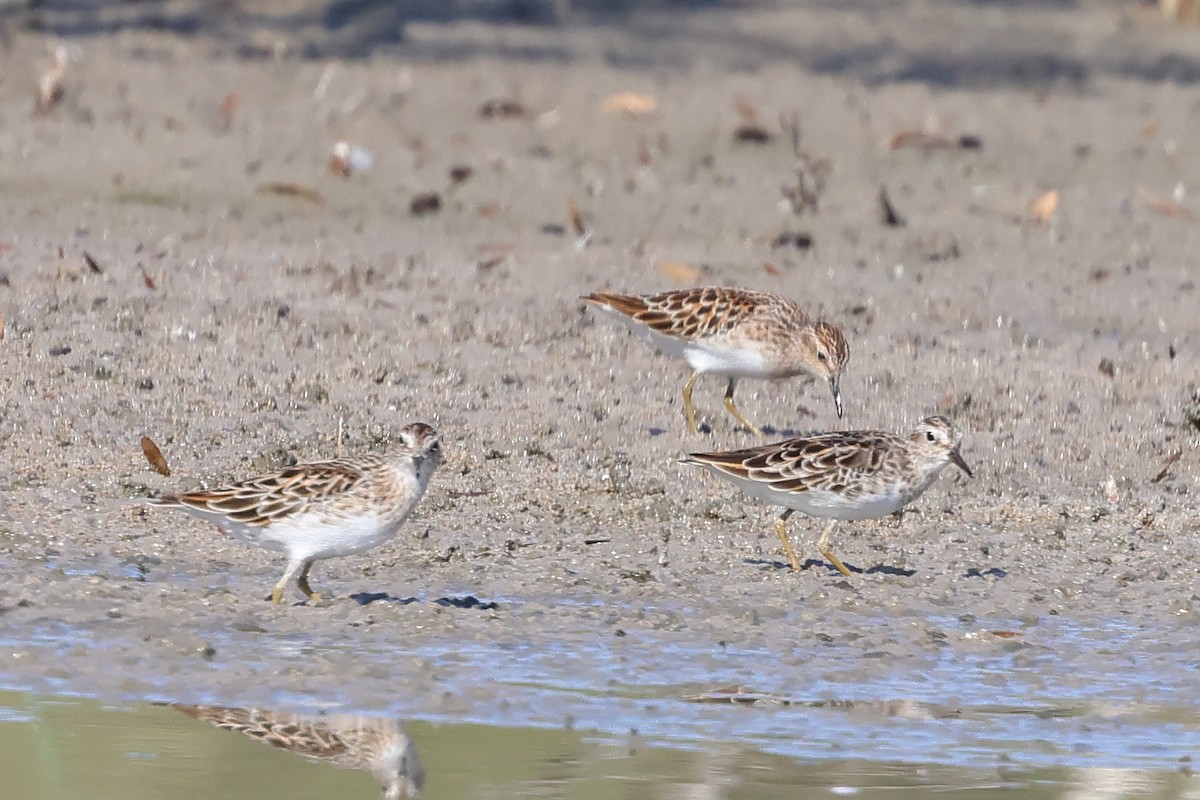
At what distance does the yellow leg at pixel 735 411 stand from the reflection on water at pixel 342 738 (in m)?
4.34

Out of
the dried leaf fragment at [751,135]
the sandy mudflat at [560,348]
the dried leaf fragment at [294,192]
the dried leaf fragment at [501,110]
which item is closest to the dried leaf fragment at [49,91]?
the sandy mudflat at [560,348]

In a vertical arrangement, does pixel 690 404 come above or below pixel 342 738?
above

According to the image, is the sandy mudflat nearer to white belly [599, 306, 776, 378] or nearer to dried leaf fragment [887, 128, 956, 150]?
dried leaf fragment [887, 128, 956, 150]

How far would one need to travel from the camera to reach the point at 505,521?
32.2ft

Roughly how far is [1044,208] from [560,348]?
207 inches

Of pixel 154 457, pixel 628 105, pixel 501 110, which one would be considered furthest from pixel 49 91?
pixel 154 457

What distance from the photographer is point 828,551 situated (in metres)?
9.34

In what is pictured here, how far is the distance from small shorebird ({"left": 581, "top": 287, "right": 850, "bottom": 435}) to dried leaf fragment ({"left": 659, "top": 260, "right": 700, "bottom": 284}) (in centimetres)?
252

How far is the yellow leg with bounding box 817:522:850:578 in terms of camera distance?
9156 millimetres

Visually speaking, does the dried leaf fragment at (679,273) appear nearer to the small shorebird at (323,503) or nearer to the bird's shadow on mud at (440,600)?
the bird's shadow on mud at (440,600)

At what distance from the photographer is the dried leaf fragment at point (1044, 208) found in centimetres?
1625

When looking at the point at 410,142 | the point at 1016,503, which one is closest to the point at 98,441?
the point at 1016,503

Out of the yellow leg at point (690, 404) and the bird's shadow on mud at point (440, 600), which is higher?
the yellow leg at point (690, 404)

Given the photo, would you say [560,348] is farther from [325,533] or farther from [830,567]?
[325,533]
